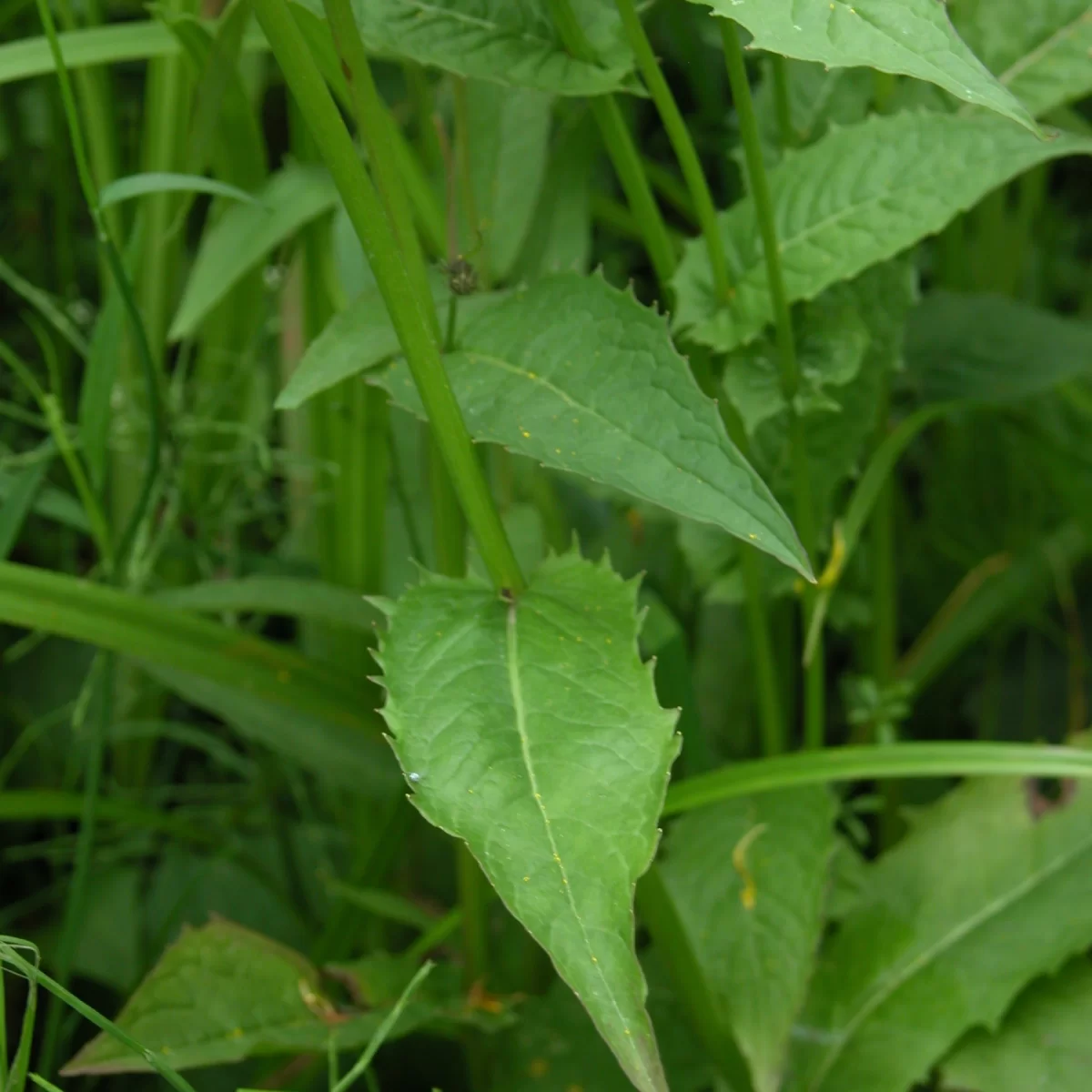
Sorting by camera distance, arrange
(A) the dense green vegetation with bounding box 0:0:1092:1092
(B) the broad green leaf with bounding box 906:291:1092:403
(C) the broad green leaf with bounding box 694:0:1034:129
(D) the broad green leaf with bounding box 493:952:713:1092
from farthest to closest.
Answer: (B) the broad green leaf with bounding box 906:291:1092:403 → (D) the broad green leaf with bounding box 493:952:713:1092 → (A) the dense green vegetation with bounding box 0:0:1092:1092 → (C) the broad green leaf with bounding box 694:0:1034:129

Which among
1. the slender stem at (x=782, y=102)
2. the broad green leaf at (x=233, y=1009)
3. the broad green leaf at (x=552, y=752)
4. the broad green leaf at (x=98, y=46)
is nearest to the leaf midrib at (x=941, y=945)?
the broad green leaf at (x=233, y=1009)

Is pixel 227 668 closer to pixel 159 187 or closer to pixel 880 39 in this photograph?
pixel 159 187

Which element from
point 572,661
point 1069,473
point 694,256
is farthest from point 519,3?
point 1069,473

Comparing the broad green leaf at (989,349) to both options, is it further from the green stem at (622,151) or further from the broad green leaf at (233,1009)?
the broad green leaf at (233,1009)

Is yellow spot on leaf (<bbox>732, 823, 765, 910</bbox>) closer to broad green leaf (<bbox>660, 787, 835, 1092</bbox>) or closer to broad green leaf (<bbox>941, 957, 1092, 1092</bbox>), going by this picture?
broad green leaf (<bbox>660, 787, 835, 1092</bbox>)

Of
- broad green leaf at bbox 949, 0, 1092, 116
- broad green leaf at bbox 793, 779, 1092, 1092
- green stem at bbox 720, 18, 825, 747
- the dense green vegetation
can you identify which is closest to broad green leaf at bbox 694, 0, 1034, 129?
the dense green vegetation
